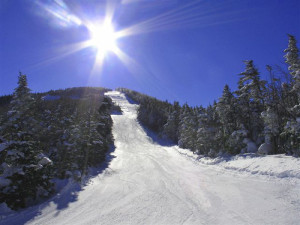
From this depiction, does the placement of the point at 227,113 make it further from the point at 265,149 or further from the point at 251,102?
the point at 265,149

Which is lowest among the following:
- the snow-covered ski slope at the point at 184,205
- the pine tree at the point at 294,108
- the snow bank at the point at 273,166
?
the snow-covered ski slope at the point at 184,205

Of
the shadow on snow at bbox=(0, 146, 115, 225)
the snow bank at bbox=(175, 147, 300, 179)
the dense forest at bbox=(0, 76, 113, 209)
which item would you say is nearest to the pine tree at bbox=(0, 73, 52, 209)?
the dense forest at bbox=(0, 76, 113, 209)

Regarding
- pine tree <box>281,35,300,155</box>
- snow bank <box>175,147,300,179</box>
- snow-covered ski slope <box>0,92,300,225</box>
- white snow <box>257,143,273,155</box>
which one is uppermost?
pine tree <box>281,35,300,155</box>

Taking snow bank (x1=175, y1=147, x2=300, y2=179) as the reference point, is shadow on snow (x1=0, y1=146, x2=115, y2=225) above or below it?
below

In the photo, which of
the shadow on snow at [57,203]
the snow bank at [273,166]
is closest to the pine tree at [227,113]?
the snow bank at [273,166]

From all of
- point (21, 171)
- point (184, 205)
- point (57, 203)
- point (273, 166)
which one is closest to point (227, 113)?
point (273, 166)

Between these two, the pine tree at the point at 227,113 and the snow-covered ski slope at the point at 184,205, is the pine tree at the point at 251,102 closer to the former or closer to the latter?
the pine tree at the point at 227,113

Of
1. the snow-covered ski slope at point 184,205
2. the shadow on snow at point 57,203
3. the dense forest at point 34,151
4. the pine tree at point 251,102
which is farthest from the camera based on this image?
the pine tree at point 251,102

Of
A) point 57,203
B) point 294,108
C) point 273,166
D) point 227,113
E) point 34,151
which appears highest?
point 227,113

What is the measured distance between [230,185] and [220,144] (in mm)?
12933

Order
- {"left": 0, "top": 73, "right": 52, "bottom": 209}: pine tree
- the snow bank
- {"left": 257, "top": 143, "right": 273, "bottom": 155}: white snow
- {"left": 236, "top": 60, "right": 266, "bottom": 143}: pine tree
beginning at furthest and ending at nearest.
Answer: {"left": 236, "top": 60, "right": 266, "bottom": 143}: pine tree
{"left": 257, "top": 143, "right": 273, "bottom": 155}: white snow
the snow bank
{"left": 0, "top": 73, "right": 52, "bottom": 209}: pine tree

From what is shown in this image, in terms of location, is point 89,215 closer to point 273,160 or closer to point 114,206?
point 114,206

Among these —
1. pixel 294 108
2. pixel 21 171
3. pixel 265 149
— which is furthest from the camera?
pixel 265 149

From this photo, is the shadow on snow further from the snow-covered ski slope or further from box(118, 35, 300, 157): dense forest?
box(118, 35, 300, 157): dense forest
